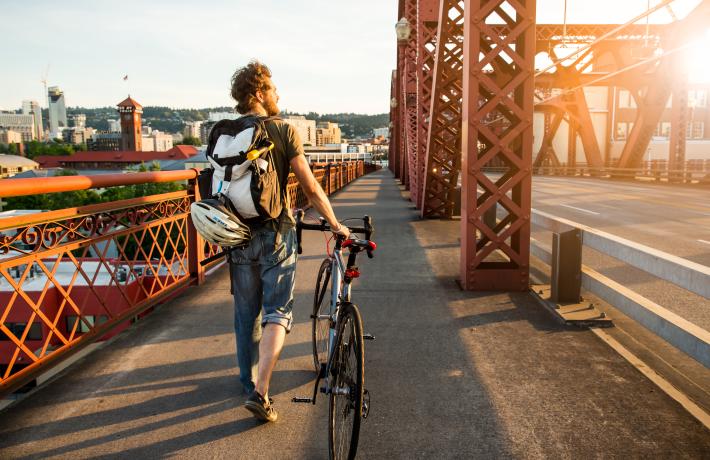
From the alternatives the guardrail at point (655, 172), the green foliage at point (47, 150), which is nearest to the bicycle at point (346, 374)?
the guardrail at point (655, 172)

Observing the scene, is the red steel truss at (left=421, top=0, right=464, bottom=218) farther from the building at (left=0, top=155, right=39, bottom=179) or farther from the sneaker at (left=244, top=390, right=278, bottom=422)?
the building at (left=0, top=155, right=39, bottom=179)

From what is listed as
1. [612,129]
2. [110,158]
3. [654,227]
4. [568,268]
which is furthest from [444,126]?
[110,158]

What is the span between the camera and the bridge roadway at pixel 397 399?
324 cm

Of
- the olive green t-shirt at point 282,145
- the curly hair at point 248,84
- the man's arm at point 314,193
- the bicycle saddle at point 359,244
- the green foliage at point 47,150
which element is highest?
the green foliage at point 47,150

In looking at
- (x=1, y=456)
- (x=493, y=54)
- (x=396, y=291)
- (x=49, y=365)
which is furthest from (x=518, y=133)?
(x=1, y=456)

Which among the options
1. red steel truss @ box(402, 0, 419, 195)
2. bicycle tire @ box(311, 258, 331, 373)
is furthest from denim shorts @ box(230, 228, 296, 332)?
red steel truss @ box(402, 0, 419, 195)

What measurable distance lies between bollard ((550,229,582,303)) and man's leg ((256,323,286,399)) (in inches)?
139

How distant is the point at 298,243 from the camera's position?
370 centimetres

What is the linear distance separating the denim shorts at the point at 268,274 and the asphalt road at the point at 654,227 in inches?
175

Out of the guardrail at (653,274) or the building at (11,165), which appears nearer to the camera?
the guardrail at (653,274)

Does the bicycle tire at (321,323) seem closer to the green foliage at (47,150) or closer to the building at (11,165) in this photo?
the building at (11,165)

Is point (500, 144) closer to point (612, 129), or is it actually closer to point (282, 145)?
point (282, 145)

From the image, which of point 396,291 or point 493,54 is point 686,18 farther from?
point 396,291

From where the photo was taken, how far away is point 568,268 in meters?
5.91
